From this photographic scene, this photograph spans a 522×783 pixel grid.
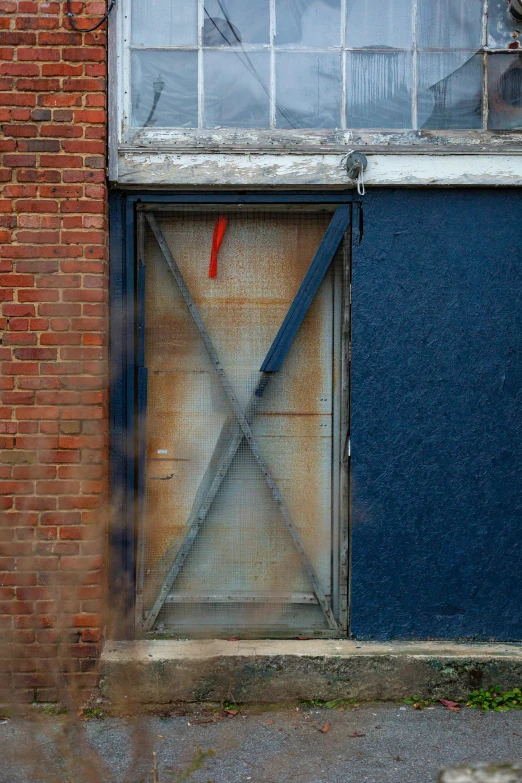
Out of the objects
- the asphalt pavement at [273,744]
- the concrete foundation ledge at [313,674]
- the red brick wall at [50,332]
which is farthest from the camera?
the concrete foundation ledge at [313,674]

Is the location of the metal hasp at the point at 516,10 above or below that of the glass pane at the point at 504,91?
above

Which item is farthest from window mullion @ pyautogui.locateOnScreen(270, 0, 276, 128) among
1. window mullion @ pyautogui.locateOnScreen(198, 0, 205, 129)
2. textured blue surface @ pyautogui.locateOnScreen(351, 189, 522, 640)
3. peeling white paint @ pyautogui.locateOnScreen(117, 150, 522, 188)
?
textured blue surface @ pyautogui.locateOnScreen(351, 189, 522, 640)

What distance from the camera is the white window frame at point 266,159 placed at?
13.8ft

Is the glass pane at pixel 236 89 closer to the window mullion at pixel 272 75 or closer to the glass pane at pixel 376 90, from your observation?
the window mullion at pixel 272 75

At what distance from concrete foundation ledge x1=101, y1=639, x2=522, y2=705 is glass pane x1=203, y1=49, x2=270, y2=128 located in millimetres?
2912

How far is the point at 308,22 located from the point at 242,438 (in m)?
2.35

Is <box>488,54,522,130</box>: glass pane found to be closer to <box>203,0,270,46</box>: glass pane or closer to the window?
the window

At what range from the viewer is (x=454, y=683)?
13.7 ft

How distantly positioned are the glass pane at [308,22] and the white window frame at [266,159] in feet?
1.91

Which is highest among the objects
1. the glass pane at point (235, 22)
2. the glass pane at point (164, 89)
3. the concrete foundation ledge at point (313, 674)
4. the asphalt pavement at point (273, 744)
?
the glass pane at point (235, 22)

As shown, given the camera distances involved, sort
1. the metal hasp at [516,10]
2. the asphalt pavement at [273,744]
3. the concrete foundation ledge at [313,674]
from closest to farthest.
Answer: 1. the asphalt pavement at [273,744]
2. the concrete foundation ledge at [313,674]
3. the metal hasp at [516,10]

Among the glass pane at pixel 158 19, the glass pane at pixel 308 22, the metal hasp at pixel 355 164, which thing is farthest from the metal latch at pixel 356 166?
the glass pane at pixel 158 19

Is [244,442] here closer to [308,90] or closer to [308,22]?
[308,90]

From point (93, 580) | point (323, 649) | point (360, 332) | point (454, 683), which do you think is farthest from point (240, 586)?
point (360, 332)
